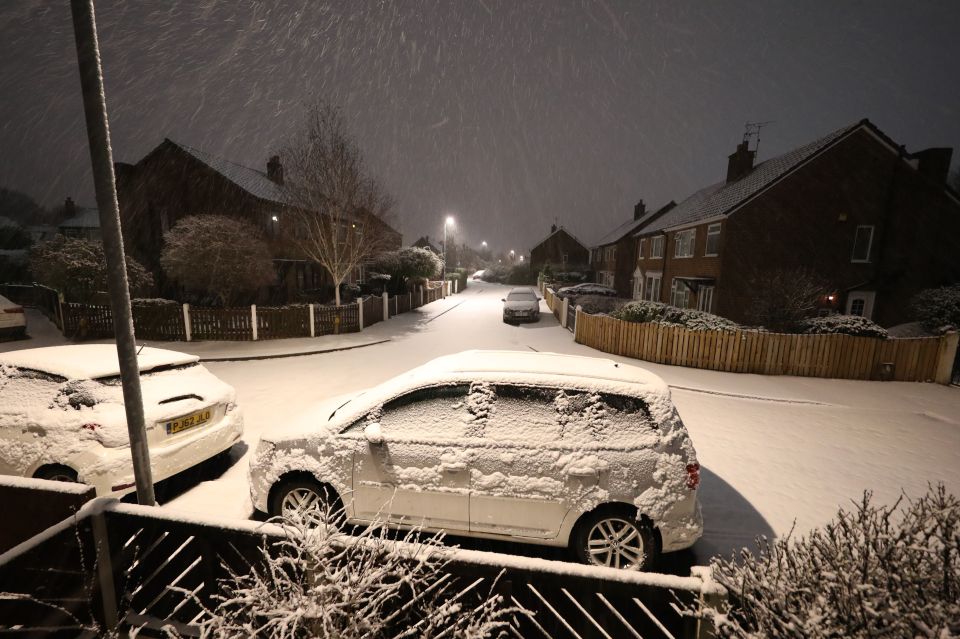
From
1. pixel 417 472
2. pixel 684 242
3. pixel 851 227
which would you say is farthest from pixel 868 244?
pixel 417 472

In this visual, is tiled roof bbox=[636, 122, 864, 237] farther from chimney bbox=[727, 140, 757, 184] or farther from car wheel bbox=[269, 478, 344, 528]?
car wheel bbox=[269, 478, 344, 528]

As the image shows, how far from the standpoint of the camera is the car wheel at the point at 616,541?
11.5 feet

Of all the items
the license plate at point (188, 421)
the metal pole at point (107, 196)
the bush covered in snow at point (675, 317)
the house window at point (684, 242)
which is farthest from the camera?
the house window at point (684, 242)

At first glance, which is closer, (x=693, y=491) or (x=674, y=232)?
(x=693, y=491)

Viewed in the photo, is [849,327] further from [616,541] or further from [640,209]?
[640,209]

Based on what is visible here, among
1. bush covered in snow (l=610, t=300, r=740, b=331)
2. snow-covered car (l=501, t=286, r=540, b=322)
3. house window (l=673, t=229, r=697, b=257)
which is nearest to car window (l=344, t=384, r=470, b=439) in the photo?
bush covered in snow (l=610, t=300, r=740, b=331)

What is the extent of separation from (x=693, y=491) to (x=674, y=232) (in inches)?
974

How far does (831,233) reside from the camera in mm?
18359

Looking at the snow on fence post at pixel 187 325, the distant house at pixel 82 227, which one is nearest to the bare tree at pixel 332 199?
the snow on fence post at pixel 187 325

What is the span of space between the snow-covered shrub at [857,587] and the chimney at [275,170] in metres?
35.9

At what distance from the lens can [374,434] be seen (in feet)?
11.8

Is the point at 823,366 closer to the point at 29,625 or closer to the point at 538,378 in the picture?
the point at 538,378

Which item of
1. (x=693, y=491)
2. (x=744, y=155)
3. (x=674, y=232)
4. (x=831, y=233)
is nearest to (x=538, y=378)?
(x=693, y=491)

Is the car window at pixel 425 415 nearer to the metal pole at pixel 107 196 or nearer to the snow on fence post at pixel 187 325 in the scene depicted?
the metal pole at pixel 107 196
